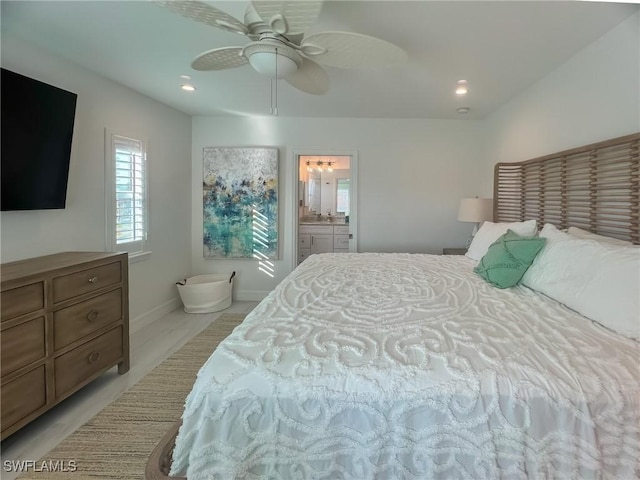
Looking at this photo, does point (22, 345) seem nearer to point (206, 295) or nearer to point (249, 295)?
point (206, 295)

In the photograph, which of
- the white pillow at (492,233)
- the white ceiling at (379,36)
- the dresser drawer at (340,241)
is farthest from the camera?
the dresser drawer at (340,241)

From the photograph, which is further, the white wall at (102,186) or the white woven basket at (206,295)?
the white woven basket at (206,295)

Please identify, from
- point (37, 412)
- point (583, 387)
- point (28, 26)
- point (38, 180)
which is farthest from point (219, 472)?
point (28, 26)

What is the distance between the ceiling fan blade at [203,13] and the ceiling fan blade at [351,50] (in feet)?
1.20

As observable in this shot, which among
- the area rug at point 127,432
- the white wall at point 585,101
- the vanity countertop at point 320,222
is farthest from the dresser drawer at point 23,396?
the vanity countertop at point 320,222

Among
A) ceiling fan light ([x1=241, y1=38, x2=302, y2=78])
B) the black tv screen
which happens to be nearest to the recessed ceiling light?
ceiling fan light ([x1=241, y1=38, x2=302, y2=78])

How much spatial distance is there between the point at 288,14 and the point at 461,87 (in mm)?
2244

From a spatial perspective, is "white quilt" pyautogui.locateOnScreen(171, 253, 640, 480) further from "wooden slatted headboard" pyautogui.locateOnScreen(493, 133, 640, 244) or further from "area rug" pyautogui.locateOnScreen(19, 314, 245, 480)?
"wooden slatted headboard" pyautogui.locateOnScreen(493, 133, 640, 244)

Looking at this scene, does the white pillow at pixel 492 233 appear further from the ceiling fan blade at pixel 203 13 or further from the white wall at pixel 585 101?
the ceiling fan blade at pixel 203 13

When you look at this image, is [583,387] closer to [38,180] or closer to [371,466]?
[371,466]

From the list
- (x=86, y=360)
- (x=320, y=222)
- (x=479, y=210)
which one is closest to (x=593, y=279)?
(x=479, y=210)

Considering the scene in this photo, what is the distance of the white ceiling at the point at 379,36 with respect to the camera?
185 centimetres

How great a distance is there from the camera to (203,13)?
4.80 ft

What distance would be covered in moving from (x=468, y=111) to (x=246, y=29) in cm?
311
